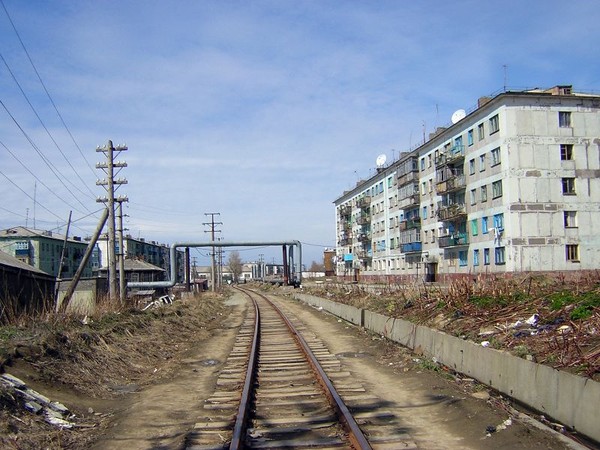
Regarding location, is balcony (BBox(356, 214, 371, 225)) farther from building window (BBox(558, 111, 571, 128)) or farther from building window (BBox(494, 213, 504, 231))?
building window (BBox(558, 111, 571, 128))

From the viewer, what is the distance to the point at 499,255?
4391 cm

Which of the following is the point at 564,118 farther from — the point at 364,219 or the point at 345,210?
the point at 345,210

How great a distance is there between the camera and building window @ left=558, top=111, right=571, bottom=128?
44031 mm

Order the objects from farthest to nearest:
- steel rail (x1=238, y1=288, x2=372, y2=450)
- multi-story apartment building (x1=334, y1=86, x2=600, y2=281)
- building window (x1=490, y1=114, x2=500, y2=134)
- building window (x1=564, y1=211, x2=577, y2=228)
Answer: building window (x1=490, y1=114, x2=500, y2=134) < building window (x1=564, y1=211, x2=577, y2=228) < multi-story apartment building (x1=334, y1=86, x2=600, y2=281) < steel rail (x1=238, y1=288, x2=372, y2=450)

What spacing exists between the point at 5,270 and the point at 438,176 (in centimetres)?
4472

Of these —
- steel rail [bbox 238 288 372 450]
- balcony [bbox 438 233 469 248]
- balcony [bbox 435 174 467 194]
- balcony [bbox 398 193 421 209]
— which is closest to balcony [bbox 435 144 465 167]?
balcony [bbox 435 174 467 194]

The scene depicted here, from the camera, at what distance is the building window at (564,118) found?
144 ft

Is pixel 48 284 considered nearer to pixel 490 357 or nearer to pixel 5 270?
pixel 5 270

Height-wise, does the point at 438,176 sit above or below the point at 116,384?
above

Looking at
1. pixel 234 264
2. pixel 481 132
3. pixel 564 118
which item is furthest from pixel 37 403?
pixel 234 264

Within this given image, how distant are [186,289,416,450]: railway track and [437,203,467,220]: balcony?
134 feet

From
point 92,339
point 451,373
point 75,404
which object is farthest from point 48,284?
point 451,373

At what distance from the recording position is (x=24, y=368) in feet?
27.8

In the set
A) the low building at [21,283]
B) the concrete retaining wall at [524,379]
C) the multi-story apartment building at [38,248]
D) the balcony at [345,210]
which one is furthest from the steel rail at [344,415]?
the balcony at [345,210]
